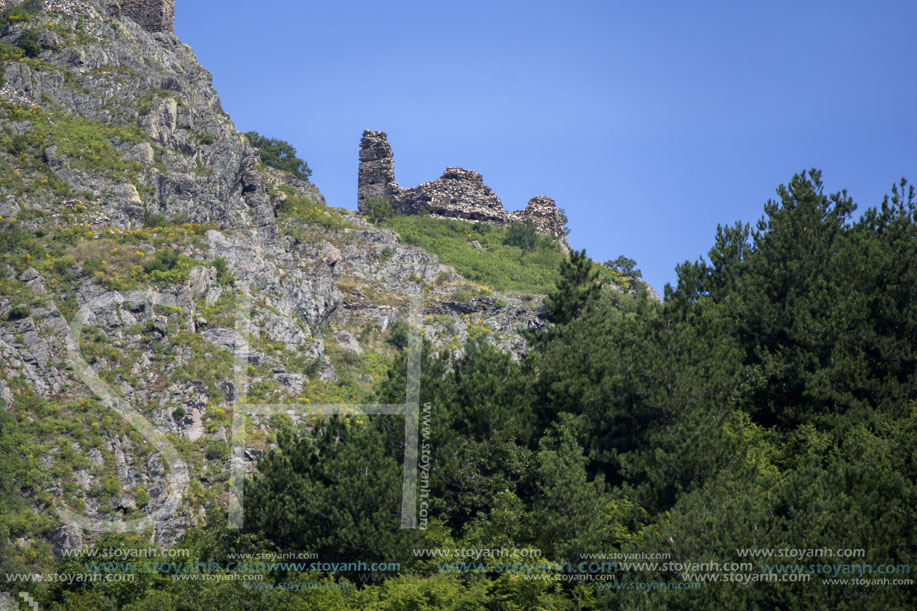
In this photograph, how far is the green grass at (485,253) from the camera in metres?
71.8

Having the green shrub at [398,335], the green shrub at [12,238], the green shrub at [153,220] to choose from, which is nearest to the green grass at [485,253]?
the green shrub at [398,335]

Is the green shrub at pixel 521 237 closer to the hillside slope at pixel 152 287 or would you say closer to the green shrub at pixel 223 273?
the hillside slope at pixel 152 287

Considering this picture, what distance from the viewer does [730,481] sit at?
3097cm

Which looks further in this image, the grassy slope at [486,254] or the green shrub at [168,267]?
the grassy slope at [486,254]

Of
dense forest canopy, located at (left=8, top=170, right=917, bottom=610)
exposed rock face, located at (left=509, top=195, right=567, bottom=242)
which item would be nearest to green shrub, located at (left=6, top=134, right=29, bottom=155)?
dense forest canopy, located at (left=8, top=170, right=917, bottom=610)

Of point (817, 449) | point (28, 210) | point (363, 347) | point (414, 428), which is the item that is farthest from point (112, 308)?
point (817, 449)

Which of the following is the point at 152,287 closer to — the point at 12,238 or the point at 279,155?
the point at 12,238

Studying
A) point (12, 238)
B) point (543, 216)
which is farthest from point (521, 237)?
point (12, 238)

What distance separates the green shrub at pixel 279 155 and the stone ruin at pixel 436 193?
4.76 m

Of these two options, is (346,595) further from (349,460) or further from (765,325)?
(765,325)

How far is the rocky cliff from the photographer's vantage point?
48.0 m

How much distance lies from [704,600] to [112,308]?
38912 mm

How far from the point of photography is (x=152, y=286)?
56562 mm

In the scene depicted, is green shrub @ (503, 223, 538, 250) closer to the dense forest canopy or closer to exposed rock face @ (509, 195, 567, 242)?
exposed rock face @ (509, 195, 567, 242)
